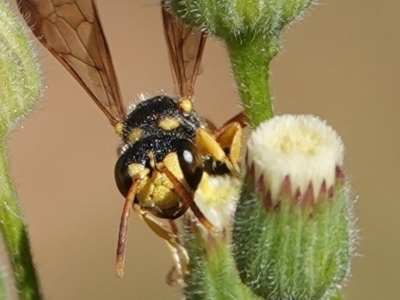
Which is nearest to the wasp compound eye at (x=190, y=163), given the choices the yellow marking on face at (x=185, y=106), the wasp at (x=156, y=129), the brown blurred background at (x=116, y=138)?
the wasp at (x=156, y=129)

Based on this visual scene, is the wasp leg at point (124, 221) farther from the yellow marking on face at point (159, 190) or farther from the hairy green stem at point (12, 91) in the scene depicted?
the hairy green stem at point (12, 91)

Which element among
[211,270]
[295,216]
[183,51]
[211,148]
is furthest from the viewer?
[183,51]

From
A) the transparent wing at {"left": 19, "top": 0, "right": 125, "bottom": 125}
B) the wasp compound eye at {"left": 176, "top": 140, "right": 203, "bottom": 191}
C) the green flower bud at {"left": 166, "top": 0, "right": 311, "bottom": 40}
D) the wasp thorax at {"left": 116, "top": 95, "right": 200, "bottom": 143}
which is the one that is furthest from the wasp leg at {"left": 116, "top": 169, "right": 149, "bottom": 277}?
the transparent wing at {"left": 19, "top": 0, "right": 125, "bottom": 125}

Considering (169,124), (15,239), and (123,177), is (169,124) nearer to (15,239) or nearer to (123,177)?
(123,177)

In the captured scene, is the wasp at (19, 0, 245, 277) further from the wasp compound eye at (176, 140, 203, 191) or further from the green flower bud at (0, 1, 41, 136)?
the green flower bud at (0, 1, 41, 136)

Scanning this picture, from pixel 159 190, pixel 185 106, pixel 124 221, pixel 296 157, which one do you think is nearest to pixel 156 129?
pixel 185 106
